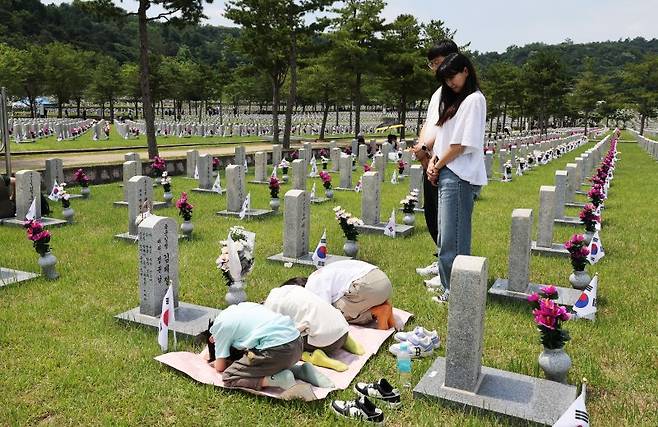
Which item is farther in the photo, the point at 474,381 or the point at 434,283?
the point at 434,283

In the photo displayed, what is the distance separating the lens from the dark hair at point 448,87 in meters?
5.28

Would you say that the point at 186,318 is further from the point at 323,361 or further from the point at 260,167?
the point at 260,167

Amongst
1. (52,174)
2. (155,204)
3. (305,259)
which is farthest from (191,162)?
(305,259)

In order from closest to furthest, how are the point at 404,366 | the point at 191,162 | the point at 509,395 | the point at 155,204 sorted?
1. the point at 509,395
2. the point at 404,366
3. the point at 155,204
4. the point at 191,162

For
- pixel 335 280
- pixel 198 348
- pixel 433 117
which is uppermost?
pixel 433 117

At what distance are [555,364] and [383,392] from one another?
135 cm

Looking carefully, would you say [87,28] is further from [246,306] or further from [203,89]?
→ [246,306]

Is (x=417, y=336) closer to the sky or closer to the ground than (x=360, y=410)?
closer to the sky

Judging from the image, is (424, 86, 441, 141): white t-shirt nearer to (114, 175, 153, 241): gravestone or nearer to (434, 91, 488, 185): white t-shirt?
(434, 91, 488, 185): white t-shirt

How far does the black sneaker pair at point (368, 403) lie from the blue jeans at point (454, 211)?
1.91 meters

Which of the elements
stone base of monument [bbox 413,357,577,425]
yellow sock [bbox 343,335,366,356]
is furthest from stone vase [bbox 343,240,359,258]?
stone base of monument [bbox 413,357,577,425]

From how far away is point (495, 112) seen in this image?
6062 centimetres

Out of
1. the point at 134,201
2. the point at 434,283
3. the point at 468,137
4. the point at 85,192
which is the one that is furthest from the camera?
the point at 85,192

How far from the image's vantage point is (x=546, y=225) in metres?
8.35
